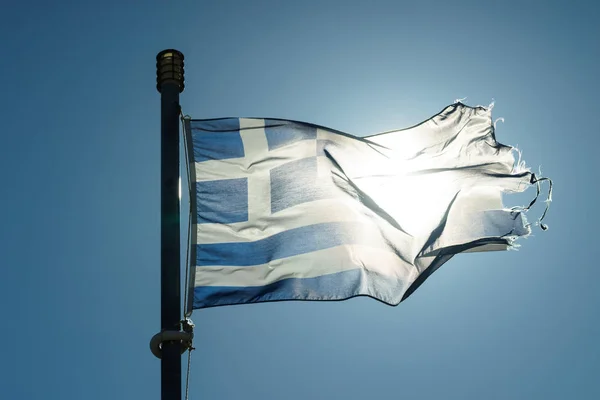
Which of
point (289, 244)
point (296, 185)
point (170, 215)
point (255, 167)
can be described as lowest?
point (289, 244)

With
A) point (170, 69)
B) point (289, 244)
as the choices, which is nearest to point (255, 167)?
point (289, 244)

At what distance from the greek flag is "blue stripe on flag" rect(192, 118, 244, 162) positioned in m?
0.01

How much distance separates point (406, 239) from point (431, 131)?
66.6 inches

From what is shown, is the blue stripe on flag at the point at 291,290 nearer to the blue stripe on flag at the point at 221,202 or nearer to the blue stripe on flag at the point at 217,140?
the blue stripe on flag at the point at 221,202

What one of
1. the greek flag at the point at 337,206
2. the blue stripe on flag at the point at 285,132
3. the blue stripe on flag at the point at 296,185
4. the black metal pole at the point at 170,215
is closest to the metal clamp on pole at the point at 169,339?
the black metal pole at the point at 170,215

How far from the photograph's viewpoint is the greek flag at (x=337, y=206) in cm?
792

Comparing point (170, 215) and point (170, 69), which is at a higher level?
point (170, 69)

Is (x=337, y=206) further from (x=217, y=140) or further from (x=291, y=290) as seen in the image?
(x=217, y=140)

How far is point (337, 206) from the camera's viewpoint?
28.6 ft

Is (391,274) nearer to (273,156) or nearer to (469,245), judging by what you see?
(469,245)

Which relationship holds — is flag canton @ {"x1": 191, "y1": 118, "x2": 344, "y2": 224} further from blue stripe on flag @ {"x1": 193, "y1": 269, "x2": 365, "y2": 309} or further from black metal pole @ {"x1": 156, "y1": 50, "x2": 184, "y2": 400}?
black metal pole @ {"x1": 156, "y1": 50, "x2": 184, "y2": 400}

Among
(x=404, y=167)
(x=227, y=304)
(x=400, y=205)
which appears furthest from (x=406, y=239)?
(x=227, y=304)

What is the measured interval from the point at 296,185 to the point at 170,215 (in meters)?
2.63

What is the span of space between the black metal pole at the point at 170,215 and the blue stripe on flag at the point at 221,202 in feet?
4.27
